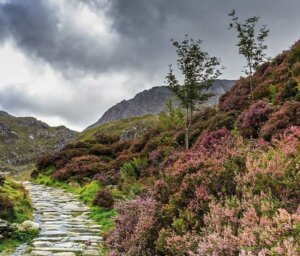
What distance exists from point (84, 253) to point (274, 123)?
7.09 meters

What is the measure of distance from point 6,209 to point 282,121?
8639 millimetres

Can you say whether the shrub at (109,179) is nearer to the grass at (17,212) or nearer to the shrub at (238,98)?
the grass at (17,212)

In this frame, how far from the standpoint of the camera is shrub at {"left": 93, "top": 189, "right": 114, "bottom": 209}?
576 inches

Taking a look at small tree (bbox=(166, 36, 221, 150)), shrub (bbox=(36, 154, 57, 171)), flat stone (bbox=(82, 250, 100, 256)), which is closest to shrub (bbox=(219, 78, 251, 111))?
small tree (bbox=(166, 36, 221, 150))

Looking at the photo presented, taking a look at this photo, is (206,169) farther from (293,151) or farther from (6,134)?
(6,134)

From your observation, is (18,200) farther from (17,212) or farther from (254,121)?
(254,121)

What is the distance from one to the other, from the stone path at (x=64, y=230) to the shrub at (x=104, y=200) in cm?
50

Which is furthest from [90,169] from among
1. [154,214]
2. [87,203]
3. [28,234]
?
[154,214]

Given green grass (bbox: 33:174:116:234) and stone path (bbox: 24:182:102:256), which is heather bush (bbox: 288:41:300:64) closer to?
green grass (bbox: 33:174:116:234)

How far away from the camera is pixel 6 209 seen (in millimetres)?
11727

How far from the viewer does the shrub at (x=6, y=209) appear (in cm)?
1146

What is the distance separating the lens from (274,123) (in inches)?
486

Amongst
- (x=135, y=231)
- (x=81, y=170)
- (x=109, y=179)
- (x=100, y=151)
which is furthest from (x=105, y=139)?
(x=135, y=231)

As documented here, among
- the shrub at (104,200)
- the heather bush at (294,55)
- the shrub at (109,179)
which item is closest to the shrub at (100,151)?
the shrub at (109,179)
